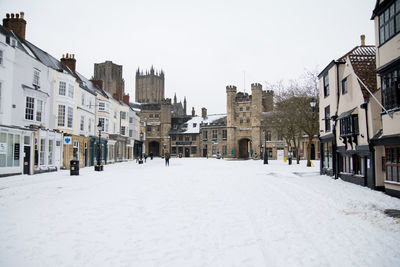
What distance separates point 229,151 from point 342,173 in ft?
169

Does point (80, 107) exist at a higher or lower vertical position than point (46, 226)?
higher

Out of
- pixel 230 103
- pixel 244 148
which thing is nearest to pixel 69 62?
pixel 230 103

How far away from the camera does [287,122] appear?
35312mm

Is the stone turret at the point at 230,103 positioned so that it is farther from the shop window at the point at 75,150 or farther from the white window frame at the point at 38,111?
the white window frame at the point at 38,111

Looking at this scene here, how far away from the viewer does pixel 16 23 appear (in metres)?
24.7

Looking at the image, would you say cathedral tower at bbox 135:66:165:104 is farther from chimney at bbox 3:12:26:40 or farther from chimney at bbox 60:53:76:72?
chimney at bbox 3:12:26:40

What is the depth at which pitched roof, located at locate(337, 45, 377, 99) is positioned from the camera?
15.9 meters

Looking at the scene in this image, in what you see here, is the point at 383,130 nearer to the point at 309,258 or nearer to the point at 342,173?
the point at 342,173

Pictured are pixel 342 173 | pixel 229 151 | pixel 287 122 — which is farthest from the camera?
pixel 229 151

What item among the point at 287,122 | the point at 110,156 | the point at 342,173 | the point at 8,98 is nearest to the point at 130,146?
the point at 110,156

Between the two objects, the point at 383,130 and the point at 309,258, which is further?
the point at 383,130

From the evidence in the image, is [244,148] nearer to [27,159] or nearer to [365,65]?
[27,159]

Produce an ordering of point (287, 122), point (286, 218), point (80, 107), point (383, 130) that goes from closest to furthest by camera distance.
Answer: point (286, 218) < point (383, 130) < point (80, 107) < point (287, 122)

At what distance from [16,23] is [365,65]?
2638cm
